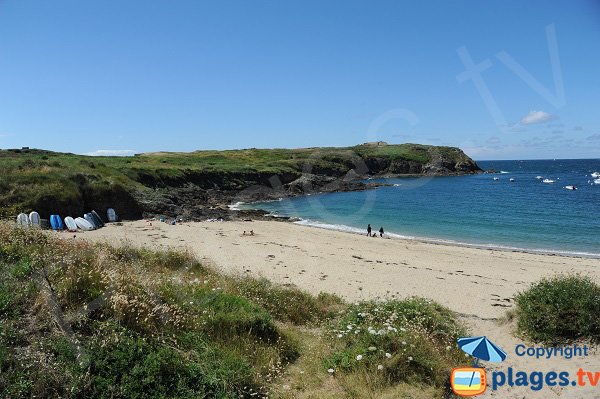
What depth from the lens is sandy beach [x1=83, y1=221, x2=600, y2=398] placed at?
40.7 feet

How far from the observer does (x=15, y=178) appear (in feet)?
98.4

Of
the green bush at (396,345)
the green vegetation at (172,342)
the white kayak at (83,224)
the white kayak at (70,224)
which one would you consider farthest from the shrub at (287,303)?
the white kayak at (83,224)

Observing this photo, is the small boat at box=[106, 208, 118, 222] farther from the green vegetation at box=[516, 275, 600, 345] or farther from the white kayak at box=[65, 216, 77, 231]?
the green vegetation at box=[516, 275, 600, 345]

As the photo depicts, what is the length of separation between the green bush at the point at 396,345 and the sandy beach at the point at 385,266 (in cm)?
113

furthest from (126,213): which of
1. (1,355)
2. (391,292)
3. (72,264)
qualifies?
(1,355)

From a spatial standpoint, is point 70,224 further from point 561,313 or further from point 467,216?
point 467,216

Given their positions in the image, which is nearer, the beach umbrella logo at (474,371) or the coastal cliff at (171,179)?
the beach umbrella logo at (474,371)

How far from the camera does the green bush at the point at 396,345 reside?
267 inches

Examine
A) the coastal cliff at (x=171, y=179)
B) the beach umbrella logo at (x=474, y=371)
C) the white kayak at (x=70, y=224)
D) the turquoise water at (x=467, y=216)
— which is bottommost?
the turquoise water at (x=467, y=216)

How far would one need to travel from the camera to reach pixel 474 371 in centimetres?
737

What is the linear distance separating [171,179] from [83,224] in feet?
93.7

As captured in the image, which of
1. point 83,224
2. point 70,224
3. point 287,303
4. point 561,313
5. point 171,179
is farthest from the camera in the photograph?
point 171,179

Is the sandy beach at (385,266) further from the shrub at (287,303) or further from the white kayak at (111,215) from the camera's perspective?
the shrub at (287,303)

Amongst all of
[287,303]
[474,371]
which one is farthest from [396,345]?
[287,303]
